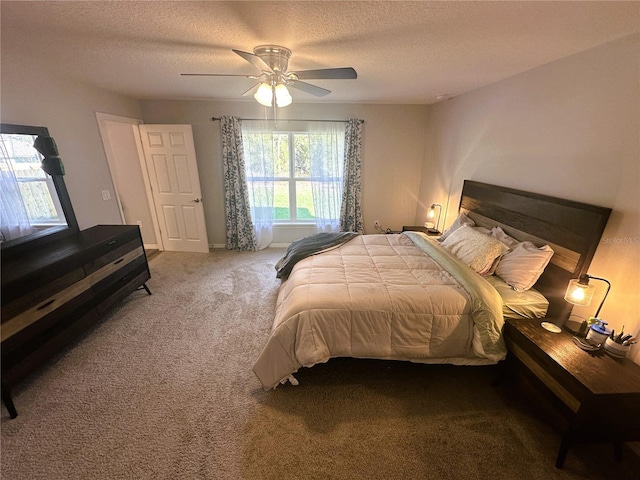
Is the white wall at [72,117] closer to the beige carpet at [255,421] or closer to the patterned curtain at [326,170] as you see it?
the beige carpet at [255,421]

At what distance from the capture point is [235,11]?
132 centimetres

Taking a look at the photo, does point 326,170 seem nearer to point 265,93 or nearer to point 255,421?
point 265,93

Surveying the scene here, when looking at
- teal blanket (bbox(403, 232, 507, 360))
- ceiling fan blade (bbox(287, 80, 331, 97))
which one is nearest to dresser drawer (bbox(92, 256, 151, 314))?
ceiling fan blade (bbox(287, 80, 331, 97))

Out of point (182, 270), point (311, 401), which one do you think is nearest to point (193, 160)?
point (182, 270)

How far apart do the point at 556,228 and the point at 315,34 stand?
216 cm

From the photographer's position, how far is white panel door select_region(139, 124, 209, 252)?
3.85 meters

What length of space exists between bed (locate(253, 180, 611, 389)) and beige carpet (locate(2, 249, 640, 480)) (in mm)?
255

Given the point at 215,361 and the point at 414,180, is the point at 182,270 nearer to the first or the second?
the point at 215,361

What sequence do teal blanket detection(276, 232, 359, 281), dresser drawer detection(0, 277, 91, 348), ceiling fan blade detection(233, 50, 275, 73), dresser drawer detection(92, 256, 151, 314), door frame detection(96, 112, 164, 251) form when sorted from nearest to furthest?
ceiling fan blade detection(233, 50, 275, 73) < dresser drawer detection(0, 277, 91, 348) < dresser drawer detection(92, 256, 151, 314) < teal blanket detection(276, 232, 359, 281) < door frame detection(96, 112, 164, 251)

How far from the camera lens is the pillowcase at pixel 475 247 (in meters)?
2.20

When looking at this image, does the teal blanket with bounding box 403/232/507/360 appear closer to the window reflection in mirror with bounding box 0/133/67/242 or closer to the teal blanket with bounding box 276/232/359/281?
the teal blanket with bounding box 276/232/359/281

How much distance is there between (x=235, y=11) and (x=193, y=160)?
301cm

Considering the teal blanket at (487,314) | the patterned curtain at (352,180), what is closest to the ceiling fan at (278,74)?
the teal blanket at (487,314)

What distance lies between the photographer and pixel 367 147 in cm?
420
